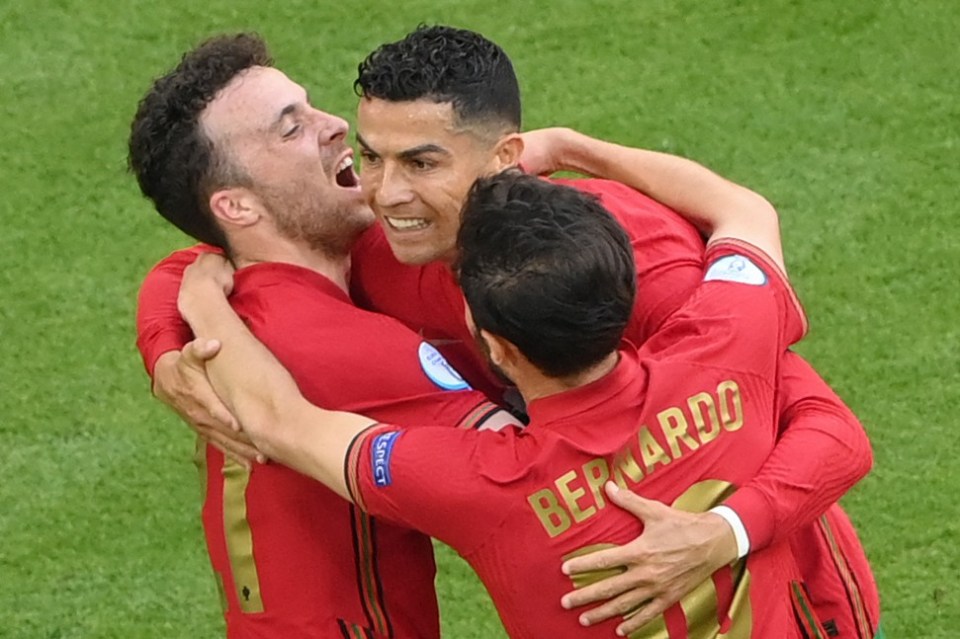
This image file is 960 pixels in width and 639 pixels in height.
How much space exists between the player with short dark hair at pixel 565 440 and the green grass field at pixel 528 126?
6.26ft

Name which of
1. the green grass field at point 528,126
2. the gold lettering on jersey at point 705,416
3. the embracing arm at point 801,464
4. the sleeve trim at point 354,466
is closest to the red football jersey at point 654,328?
the embracing arm at point 801,464

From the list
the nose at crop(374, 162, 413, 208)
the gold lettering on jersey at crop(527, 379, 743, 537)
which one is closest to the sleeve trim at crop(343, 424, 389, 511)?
the gold lettering on jersey at crop(527, 379, 743, 537)

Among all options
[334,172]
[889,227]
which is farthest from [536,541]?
[889,227]

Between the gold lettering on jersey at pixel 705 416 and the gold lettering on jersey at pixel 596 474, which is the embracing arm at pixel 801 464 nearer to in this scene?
the gold lettering on jersey at pixel 705 416

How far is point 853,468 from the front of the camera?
2.68 m

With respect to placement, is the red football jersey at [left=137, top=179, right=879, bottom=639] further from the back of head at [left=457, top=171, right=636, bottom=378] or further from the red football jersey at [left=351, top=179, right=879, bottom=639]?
the back of head at [left=457, top=171, right=636, bottom=378]

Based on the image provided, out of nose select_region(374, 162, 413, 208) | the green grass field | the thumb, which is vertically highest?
nose select_region(374, 162, 413, 208)

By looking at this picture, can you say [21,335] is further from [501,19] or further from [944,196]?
[944,196]

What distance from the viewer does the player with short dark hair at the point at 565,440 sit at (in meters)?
2.42

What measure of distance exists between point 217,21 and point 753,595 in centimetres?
482

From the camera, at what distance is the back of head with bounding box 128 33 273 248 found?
310 cm

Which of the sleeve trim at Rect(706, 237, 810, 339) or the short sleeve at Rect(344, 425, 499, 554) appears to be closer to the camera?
the short sleeve at Rect(344, 425, 499, 554)

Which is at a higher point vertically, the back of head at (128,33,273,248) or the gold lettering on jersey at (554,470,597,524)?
the back of head at (128,33,273,248)

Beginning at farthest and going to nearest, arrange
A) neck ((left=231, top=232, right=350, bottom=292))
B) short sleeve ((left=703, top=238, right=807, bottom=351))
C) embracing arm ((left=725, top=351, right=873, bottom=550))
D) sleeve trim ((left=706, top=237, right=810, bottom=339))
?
neck ((left=231, top=232, right=350, bottom=292)) → sleeve trim ((left=706, top=237, right=810, bottom=339)) → short sleeve ((left=703, top=238, right=807, bottom=351)) → embracing arm ((left=725, top=351, right=873, bottom=550))
